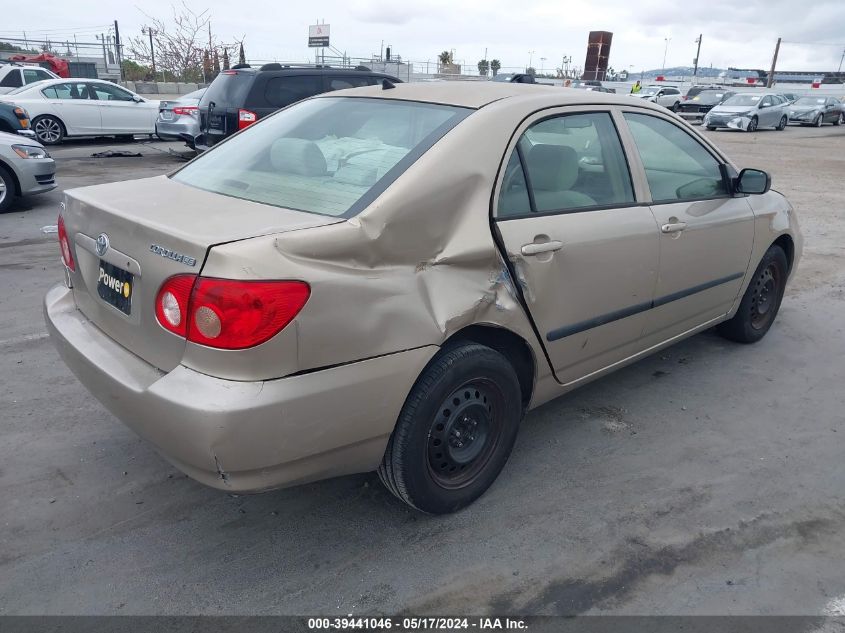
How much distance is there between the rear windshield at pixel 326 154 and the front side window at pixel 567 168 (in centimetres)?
36

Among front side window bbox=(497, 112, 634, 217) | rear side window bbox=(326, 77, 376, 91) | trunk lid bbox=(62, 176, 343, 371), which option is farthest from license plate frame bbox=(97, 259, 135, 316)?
rear side window bbox=(326, 77, 376, 91)

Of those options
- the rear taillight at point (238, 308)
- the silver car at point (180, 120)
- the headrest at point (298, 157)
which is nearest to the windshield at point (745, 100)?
the silver car at point (180, 120)

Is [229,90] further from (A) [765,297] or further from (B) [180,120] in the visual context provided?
(A) [765,297]

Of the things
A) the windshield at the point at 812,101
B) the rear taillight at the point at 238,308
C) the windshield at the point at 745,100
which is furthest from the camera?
the windshield at the point at 812,101

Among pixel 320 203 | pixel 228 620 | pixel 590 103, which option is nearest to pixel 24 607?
pixel 228 620

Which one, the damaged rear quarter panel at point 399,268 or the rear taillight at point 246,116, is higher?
the damaged rear quarter panel at point 399,268

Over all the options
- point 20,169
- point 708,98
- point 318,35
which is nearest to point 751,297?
point 20,169

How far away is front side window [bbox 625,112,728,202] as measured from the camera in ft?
11.9

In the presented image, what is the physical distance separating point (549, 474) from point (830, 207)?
31.1 ft

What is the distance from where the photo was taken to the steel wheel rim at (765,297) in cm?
474

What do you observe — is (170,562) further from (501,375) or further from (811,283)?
(811,283)

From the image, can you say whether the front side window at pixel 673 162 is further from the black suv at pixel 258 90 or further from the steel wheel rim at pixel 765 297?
the black suv at pixel 258 90

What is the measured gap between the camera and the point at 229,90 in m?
11.0

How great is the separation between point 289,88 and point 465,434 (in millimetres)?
9323
